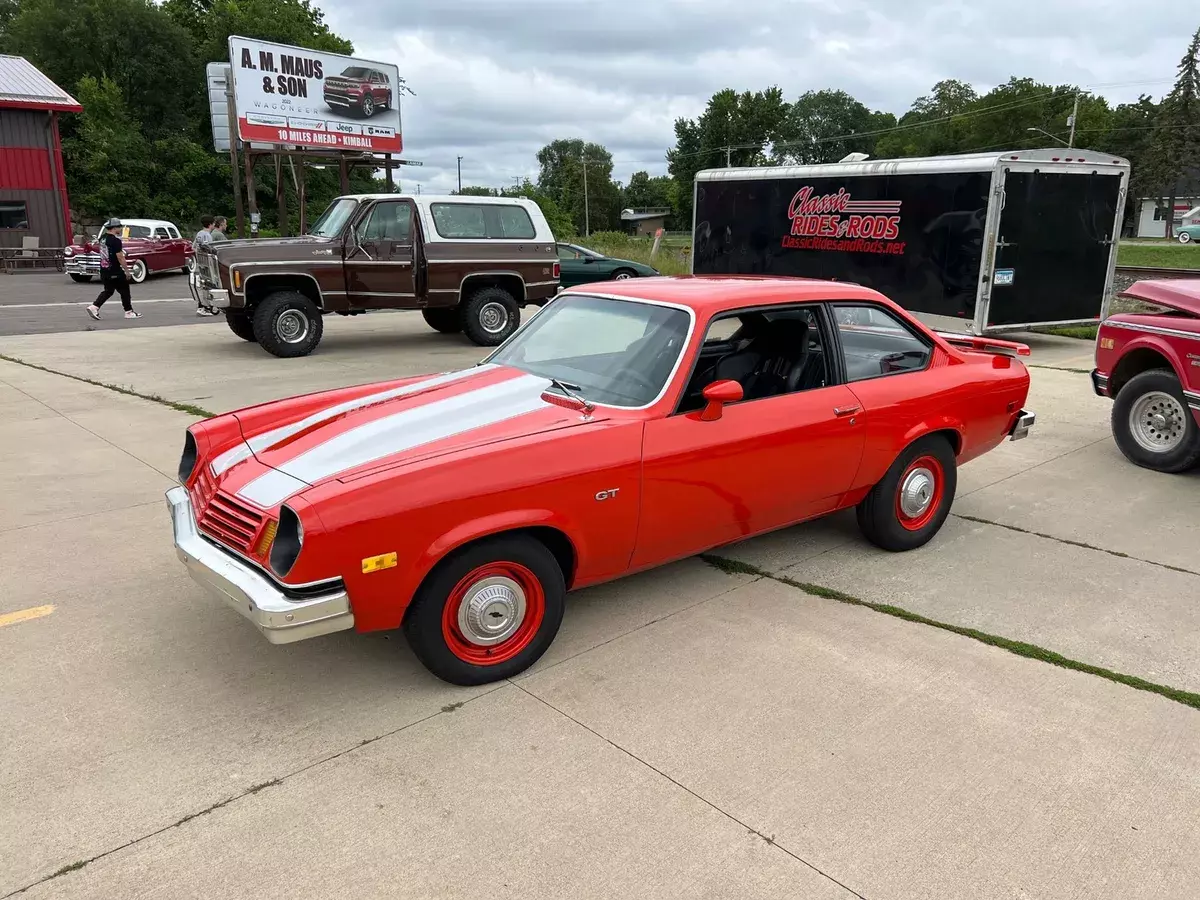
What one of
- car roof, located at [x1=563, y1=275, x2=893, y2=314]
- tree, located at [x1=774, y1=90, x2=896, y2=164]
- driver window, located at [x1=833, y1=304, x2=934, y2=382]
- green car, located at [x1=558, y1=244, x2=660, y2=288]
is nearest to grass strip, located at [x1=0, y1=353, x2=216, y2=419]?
car roof, located at [x1=563, y1=275, x2=893, y2=314]

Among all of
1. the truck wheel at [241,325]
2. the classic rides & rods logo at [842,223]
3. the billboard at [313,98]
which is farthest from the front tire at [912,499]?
the billboard at [313,98]

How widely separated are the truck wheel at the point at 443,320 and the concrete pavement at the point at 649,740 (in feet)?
30.6

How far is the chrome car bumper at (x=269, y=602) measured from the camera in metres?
2.85

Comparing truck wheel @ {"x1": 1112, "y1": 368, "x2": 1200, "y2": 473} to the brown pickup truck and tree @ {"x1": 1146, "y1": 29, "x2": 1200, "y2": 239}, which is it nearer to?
the brown pickup truck

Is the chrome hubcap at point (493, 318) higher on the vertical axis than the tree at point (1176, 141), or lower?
lower

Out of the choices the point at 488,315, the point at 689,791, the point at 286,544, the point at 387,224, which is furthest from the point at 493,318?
the point at 689,791

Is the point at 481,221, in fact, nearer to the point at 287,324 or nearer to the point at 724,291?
the point at 287,324

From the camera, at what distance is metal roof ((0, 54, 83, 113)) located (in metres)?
30.5

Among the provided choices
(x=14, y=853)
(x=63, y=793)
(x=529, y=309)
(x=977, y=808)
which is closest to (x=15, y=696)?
(x=63, y=793)

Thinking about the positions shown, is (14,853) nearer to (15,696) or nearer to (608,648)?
(15,696)

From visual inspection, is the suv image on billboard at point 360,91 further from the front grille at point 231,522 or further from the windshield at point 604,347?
the front grille at point 231,522

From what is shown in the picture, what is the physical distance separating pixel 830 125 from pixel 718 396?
13222cm

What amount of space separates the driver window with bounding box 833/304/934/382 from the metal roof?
35.9 m

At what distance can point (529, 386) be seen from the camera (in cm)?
392
